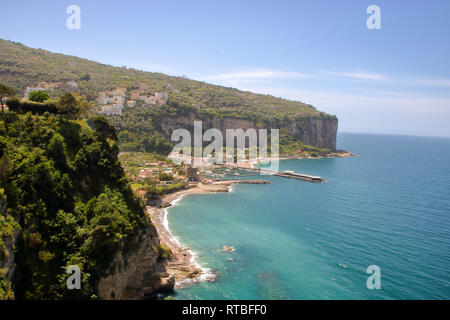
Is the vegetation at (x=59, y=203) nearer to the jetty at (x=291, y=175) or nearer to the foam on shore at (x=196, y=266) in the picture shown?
the foam on shore at (x=196, y=266)

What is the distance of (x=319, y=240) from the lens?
41.6 metres

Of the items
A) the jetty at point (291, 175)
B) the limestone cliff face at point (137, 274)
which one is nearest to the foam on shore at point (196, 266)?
the limestone cliff face at point (137, 274)

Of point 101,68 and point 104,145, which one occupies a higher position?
point 101,68

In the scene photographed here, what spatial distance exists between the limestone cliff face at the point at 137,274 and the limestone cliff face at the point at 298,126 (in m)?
109

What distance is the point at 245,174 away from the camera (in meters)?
94.8

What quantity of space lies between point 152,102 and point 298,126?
77.4m

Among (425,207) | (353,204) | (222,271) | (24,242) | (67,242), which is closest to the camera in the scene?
(24,242)

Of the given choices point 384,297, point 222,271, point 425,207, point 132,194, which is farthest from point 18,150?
point 425,207

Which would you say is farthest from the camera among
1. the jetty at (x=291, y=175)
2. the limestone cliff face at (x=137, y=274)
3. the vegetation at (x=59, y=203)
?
the jetty at (x=291, y=175)

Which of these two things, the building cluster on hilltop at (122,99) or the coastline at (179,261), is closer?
the coastline at (179,261)

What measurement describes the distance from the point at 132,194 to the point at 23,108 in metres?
13.8

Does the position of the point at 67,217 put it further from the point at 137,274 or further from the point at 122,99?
the point at 122,99

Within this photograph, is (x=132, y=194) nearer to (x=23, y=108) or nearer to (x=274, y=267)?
(x=23, y=108)

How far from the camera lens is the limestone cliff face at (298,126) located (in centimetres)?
Result: 13862
